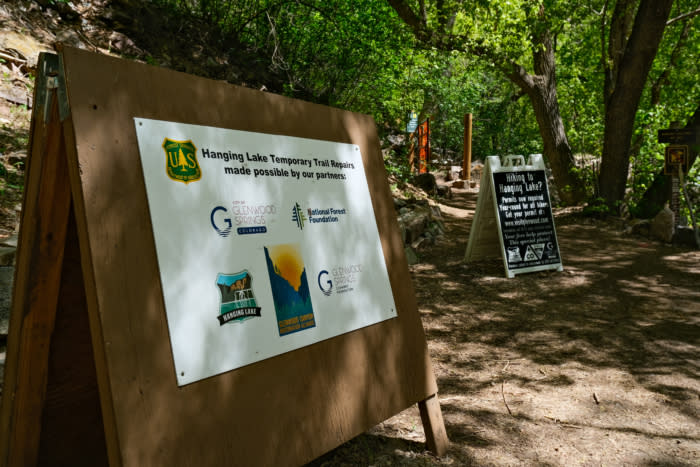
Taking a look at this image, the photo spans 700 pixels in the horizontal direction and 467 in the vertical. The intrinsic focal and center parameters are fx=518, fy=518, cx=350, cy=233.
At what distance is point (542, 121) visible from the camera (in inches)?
412

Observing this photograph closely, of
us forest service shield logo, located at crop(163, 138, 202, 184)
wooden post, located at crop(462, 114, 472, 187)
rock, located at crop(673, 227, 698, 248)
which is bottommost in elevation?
rock, located at crop(673, 227, 698, 248)

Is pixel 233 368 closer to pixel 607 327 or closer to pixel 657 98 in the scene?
pixel 607 327

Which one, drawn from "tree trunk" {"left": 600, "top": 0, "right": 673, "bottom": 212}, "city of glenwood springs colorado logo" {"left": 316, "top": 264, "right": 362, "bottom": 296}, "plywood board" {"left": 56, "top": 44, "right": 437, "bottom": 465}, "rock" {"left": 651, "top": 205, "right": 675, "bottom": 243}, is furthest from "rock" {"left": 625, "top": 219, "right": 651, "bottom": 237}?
"plywood board" {"left": 56, "top": 44, "right": 437, "bottom": 465}

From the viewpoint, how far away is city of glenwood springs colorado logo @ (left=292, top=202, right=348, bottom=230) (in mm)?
2006

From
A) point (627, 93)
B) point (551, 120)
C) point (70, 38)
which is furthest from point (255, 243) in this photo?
point (551, 120)

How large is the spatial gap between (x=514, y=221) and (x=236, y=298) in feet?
16.5

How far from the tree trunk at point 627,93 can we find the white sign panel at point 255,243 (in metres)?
8.37

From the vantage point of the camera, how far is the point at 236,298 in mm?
1707

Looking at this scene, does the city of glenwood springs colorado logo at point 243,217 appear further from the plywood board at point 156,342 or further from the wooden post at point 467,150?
the wooden post at point 467,150

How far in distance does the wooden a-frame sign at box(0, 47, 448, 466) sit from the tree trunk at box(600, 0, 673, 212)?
28.3 ft

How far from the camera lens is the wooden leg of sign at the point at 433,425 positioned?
2391mm

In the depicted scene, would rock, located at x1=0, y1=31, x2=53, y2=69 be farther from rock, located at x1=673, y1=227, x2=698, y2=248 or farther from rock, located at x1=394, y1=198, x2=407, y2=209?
rock, located at x1=673, y1=227, x2=698, y2=248

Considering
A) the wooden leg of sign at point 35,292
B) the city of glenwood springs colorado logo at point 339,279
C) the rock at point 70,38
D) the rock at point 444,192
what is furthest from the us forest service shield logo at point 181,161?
the rock at point 444,192

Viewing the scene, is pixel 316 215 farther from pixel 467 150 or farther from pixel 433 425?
pixel 467 150
